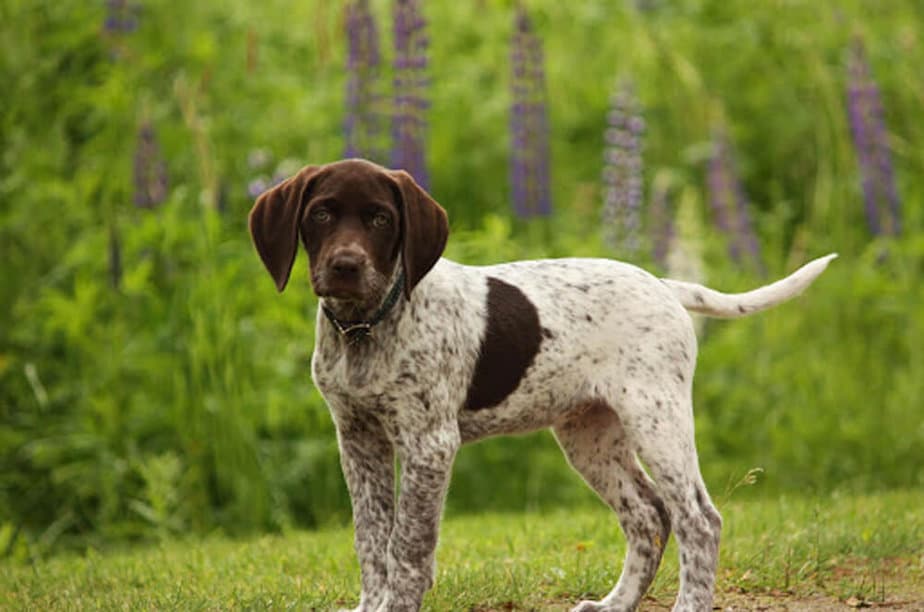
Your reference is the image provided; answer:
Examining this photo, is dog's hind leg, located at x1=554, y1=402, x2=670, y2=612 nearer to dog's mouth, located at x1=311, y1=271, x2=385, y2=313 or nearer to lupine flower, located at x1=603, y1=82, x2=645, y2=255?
dog's mouth, located at x1=311, y1=271, x2=385, y2=313

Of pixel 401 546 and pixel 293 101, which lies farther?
pixel 293 101

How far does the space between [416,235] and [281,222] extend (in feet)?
1.41

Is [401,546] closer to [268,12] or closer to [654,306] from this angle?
[654,306]

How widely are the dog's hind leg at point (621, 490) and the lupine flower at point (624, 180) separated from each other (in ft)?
15.0

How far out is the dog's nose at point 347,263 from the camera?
4.34 metres

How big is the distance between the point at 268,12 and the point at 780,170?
4.86 meters

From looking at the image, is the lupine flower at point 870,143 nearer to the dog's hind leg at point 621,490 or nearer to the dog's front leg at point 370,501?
the dog's hind leg at point 621,490

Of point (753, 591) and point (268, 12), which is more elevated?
point (268, 12)

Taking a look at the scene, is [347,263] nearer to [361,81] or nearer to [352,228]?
[352,228]

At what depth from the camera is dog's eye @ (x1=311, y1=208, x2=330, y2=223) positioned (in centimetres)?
452

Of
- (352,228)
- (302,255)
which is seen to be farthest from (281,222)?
(302,255)

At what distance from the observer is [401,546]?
4652 millimetres

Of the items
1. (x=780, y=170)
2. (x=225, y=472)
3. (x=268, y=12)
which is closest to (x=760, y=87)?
(x=780, y=170)

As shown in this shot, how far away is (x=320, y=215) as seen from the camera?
4.53 m
